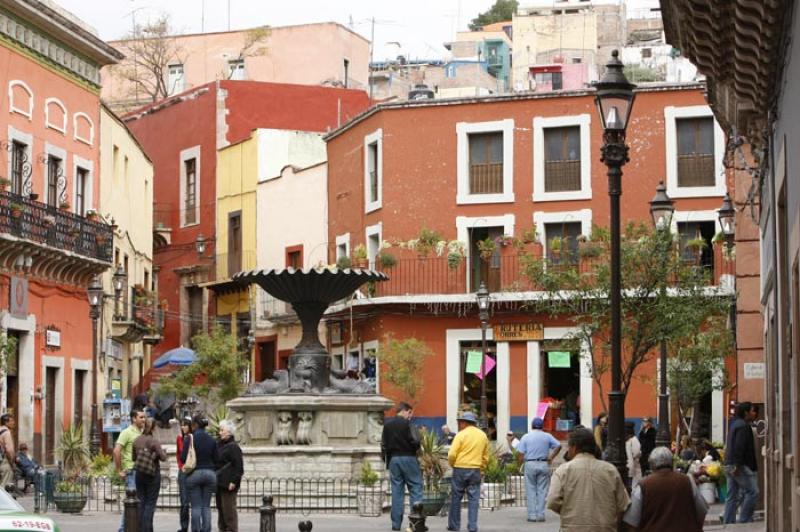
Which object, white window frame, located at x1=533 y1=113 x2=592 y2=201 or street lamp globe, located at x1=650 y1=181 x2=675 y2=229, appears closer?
street lamp globe, located at x1=650 y1=181 x2=675 y2=229

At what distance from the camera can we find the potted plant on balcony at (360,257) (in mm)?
48219

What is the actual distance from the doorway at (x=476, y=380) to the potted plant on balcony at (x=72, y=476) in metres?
17.2

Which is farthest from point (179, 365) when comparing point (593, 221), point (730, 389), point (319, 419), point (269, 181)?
point (319, 419)

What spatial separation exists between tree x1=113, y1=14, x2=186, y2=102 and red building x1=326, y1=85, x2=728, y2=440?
20.2 meters

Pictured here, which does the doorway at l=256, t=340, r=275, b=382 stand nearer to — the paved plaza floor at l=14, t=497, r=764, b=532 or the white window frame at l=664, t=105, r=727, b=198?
the white window frame at l=664, t=105, r=727, b=198

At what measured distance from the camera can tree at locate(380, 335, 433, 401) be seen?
151 feet

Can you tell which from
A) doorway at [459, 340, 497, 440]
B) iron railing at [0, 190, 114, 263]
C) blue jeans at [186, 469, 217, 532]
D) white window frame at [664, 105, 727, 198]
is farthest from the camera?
doorway at [459, 340, 497, 440]

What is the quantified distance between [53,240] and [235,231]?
18.3m

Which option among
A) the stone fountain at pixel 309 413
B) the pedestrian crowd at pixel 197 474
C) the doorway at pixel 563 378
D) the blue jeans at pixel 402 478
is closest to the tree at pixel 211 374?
the doorway at pixel 563 378

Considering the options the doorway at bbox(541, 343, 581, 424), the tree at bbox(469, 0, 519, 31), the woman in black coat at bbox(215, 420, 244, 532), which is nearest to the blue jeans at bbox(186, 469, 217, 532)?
the woman in black coat at bbox(215, 420, 244, 532)

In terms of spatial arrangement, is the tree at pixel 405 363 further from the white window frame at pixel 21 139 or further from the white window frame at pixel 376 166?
the white window frame at pixel 21 139

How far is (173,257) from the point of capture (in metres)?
59.9

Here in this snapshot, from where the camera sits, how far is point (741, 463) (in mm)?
22078

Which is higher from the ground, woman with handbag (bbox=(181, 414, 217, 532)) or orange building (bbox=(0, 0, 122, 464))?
orange building (bbox=(0, 0, 122, 464))
